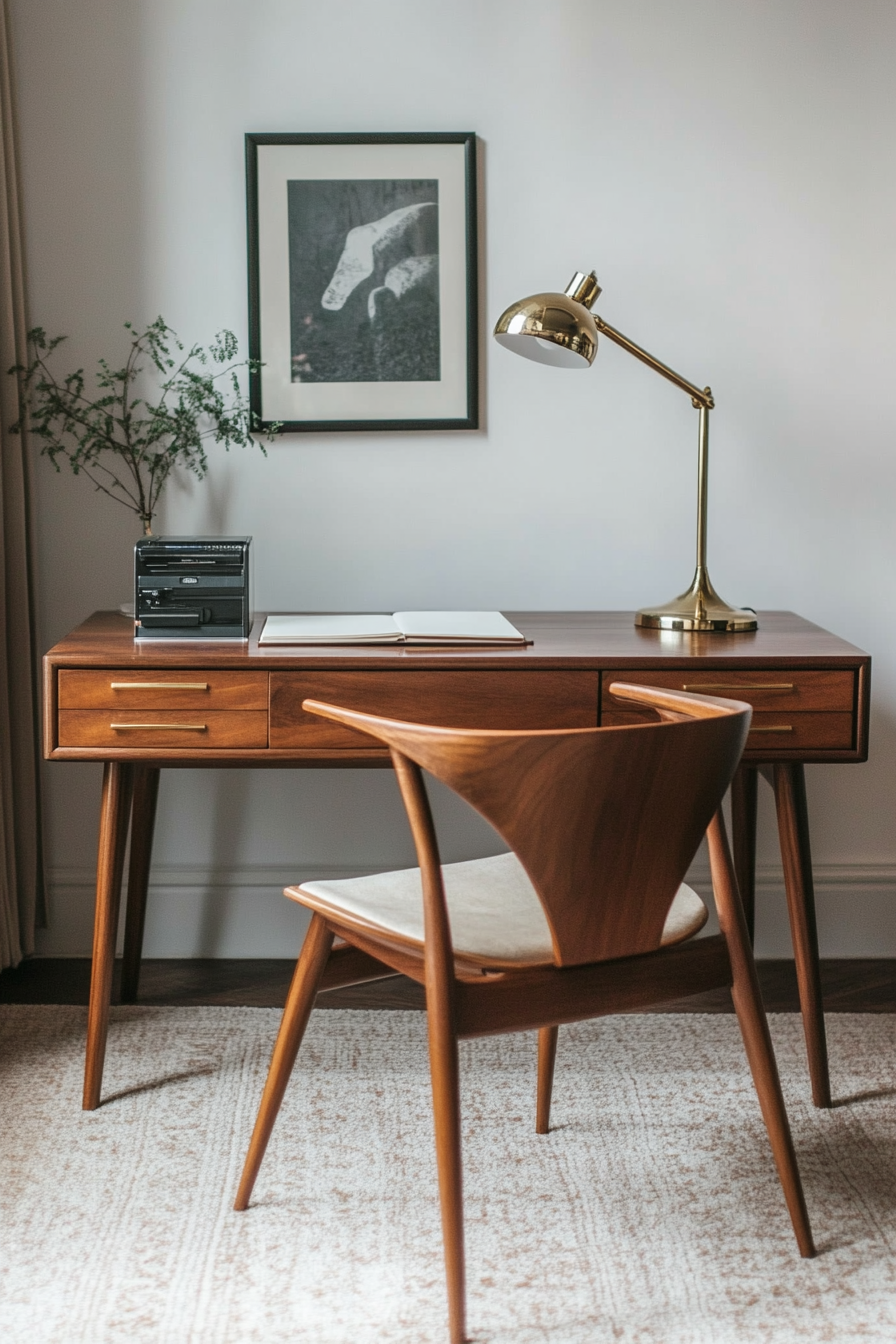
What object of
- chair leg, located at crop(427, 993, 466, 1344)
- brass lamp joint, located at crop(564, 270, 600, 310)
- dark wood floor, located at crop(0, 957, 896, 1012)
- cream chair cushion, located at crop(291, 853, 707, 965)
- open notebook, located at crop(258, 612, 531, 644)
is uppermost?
brass lamp joint, located at crop(564, 270, 600, 310)

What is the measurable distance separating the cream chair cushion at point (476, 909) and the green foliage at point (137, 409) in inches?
41.3

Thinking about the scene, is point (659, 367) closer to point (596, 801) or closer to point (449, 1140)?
point (596, 801)

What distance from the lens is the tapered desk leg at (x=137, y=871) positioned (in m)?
2.28

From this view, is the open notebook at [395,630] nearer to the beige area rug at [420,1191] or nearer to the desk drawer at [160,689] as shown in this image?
the desk drawer at [160,689]

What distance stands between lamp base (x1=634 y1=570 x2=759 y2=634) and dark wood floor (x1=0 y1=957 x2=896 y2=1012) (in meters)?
0.72

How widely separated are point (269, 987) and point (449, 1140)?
3.75ft

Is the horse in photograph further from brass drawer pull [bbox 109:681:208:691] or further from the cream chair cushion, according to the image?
the cream chair cushion

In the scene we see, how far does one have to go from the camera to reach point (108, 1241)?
4.98 feet

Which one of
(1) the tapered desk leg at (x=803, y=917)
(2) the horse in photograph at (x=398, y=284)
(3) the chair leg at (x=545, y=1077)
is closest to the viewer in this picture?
(3) the chair leg at (x=545, y=1077)

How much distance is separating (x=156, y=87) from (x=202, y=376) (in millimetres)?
552

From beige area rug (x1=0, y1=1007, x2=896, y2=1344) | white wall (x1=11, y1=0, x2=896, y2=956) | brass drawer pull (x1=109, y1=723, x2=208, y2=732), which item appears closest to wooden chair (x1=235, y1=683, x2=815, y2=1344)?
beige area rug (x1=0, y1=1007, x2=896, y2=1344)

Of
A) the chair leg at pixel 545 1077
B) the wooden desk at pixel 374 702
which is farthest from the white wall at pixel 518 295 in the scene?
the chair leg at pixel 545 1077

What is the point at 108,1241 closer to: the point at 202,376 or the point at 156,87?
the point at 202,376

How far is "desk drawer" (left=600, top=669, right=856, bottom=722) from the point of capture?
182 cm
